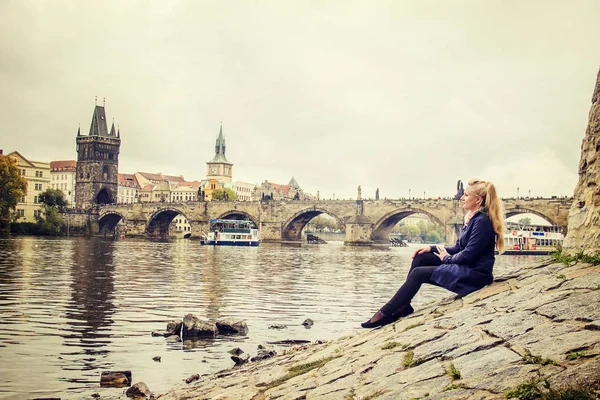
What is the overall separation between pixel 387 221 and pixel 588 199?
257ft

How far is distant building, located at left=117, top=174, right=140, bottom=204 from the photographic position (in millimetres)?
162500

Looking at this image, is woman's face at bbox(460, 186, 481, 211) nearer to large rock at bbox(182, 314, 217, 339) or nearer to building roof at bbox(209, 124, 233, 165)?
large rock at bbox(182, 314, 217, 339)

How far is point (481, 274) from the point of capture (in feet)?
24.9

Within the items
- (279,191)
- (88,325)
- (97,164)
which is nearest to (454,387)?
(88,325)

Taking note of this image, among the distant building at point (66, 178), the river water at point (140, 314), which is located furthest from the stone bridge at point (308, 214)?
the river water at point (140, 314)

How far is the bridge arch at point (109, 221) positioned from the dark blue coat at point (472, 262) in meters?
109

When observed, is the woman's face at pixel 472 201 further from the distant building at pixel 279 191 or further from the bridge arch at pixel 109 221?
the distant building at pixel 279 191

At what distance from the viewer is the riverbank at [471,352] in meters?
4.82

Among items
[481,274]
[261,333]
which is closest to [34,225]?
[261,333]

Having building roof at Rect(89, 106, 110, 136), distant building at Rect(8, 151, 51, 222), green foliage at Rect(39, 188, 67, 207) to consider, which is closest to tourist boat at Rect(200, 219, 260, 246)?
green foliage at Rect(39, 188, 67, 207)

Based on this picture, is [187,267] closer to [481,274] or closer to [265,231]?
[481,274]

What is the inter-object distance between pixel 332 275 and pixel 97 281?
11693 millimetres

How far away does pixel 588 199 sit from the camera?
23.5ft

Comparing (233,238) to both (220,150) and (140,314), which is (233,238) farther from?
(220,150)
